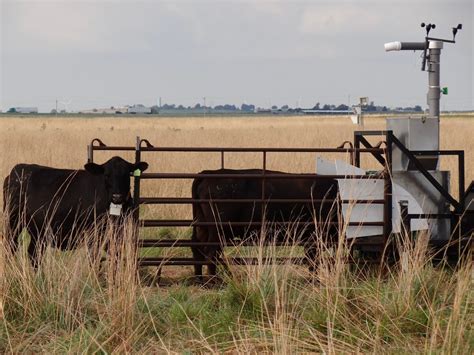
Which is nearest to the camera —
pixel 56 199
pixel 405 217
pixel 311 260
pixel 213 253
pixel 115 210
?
pixel 311 260

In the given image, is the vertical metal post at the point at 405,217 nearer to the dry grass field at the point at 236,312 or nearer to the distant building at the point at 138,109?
the dry grass field at the point at 236,312

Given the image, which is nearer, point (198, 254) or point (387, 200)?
point (387, 200)

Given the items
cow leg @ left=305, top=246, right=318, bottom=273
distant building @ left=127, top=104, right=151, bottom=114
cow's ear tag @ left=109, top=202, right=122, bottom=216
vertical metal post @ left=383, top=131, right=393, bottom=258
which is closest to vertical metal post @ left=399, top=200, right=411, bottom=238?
vertical metal post @ left=383, top=131, right=393, bottom=258

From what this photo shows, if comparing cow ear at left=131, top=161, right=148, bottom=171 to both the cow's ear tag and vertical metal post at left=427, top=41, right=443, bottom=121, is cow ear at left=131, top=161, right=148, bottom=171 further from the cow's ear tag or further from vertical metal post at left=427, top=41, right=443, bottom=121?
vertical metal post at left=427, top=41, right=443, bottom=121

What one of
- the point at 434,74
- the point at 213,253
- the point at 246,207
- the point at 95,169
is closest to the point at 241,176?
the point at 246,207

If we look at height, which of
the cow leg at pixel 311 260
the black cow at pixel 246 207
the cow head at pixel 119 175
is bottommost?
the cow leg at pixel 311 260

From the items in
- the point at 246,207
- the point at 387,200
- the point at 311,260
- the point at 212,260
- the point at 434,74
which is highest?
the point at 434,74

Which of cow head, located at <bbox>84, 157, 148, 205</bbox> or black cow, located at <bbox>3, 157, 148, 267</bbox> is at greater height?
cow head, located at <bbox>84, 157, 148, 205</bbox>

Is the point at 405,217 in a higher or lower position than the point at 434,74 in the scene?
lower

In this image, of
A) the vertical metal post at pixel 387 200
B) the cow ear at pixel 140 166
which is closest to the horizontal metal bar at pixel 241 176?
the vertical metal post at pixel 387 200

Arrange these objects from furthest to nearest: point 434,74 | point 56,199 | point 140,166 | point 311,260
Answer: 1. point 434,74
2. point 56,199
3. point 140,166
4. point 311,260

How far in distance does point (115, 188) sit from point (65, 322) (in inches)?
105

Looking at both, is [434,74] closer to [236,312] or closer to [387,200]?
[387,200]

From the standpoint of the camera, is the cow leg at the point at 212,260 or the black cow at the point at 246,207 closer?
the cow leg at the point at 212,260
